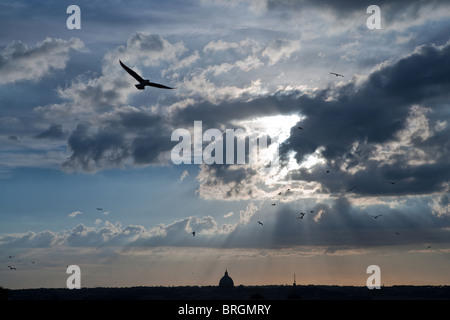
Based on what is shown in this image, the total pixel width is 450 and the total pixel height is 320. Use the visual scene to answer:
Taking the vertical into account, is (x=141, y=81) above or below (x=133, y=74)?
below
